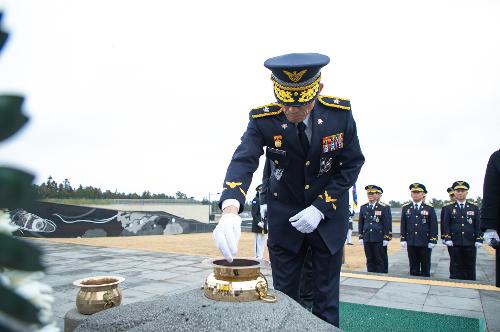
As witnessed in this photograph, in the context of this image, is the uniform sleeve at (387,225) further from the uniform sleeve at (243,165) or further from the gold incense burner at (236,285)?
the gold incense burner at (236,285)

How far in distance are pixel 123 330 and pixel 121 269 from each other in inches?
240

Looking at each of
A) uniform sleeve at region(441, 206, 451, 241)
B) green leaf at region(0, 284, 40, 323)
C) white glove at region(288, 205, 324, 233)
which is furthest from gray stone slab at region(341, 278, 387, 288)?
green leaf at region(0, 284, 40, 323)

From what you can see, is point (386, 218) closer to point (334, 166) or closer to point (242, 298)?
point (334, 166)

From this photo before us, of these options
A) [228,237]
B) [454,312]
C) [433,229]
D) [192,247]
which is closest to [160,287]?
[454,312]

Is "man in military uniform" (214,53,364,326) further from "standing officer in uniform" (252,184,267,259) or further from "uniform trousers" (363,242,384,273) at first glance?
"standing officer in uniform" (252,184,267,259)

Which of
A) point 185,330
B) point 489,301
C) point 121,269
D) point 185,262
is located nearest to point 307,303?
point 185,330

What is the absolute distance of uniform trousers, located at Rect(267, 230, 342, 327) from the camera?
8.54 ft

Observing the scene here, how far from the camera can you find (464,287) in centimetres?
605

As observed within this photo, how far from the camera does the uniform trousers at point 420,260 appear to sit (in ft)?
28.0

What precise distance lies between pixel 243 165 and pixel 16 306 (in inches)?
81.3

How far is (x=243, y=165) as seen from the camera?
2555 millimetres

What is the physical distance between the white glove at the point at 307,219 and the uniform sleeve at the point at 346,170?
0.05 m

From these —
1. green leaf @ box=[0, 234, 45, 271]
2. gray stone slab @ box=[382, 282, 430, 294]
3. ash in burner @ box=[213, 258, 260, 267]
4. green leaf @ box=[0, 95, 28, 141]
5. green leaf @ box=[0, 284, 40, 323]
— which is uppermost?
green leaf @ box=[0, 95, 28, 141]

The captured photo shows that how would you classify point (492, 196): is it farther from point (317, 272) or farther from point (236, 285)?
point (236, 285)
